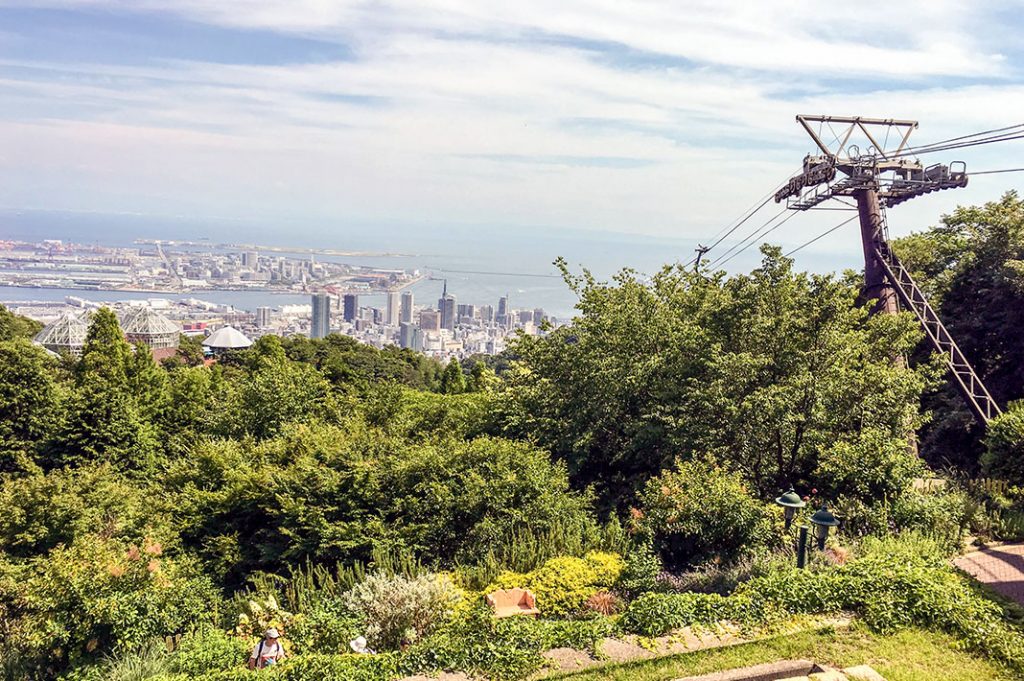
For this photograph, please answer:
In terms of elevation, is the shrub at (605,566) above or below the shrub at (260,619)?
above

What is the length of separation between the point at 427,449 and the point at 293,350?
24682 millimetres

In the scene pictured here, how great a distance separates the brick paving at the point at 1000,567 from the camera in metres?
6.14

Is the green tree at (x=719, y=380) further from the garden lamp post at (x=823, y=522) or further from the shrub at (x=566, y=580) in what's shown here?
the shrub at (x=566, y=580)

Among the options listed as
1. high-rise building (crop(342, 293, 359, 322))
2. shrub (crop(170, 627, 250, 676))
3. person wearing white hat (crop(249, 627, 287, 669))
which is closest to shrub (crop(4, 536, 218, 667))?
shrub (crop(170, 627, 250, 676))

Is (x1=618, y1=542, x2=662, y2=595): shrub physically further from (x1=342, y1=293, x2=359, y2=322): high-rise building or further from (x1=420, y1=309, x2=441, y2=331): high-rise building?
(x1=342, y1=293, x2=359, y2=322): high-rise building

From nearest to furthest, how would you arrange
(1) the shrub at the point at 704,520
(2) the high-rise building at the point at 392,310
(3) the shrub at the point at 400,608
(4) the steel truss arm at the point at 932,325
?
1. (3) the shrub at the point at 400,608
2. (1) the shrub at the point at 704,520
3. (4) the steel truss arm at the point at 932,325
4. (2) the high-rise building at the point at 392,310

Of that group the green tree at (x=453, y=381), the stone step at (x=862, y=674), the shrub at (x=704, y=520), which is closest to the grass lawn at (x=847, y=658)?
the stone step at (x=862, y=674)

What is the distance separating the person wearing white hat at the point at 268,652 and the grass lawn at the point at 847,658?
230 centimetres

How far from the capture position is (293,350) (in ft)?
103

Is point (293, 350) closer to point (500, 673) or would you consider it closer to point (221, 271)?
point (500, 673)

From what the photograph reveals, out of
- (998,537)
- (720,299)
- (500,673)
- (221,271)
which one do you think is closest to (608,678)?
(500,673)

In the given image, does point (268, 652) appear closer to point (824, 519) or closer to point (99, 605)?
point (99, 605)

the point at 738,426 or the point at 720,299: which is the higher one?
the point at 720,299

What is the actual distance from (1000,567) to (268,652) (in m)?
7.05
